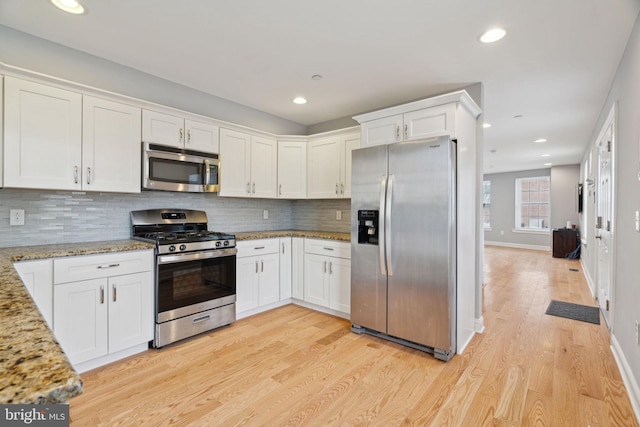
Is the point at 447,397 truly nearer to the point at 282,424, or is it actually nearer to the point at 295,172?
the point at 282,424

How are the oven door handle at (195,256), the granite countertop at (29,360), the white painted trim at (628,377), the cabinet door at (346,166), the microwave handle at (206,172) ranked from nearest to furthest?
the granite countertop at (29,360) < the white painted trim at (628,377) < the oven door handle at (195,256) < the microwave handle at (206,172) < the cabinet door at (346,166)

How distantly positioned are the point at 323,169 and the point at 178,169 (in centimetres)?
169

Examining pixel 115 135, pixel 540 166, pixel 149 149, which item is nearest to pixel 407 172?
pixel 149 149

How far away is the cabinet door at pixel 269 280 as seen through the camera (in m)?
3.53

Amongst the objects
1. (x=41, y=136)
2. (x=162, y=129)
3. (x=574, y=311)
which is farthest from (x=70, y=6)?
(x=574, y=311)

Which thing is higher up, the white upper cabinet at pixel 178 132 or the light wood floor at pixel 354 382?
the white upper cabinet at pixel 178 132

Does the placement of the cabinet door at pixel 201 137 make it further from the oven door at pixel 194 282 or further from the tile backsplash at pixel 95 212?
the oven door at pixel 194 282

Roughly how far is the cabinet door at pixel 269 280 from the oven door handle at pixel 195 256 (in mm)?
487

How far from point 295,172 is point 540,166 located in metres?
7.75

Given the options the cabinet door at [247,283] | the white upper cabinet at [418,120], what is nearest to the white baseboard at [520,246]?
the white upper cabinet at [418,120]

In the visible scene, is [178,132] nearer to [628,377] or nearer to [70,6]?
[70,6]

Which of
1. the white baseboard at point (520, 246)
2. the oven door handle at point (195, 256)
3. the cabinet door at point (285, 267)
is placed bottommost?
the white baseboard at point (520, 246)

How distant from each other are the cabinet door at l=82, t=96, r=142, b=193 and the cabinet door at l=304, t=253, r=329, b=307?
1.93m

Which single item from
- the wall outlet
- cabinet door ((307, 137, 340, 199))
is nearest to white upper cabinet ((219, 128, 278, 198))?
cabinet door ((307, 137, 340, 199))
